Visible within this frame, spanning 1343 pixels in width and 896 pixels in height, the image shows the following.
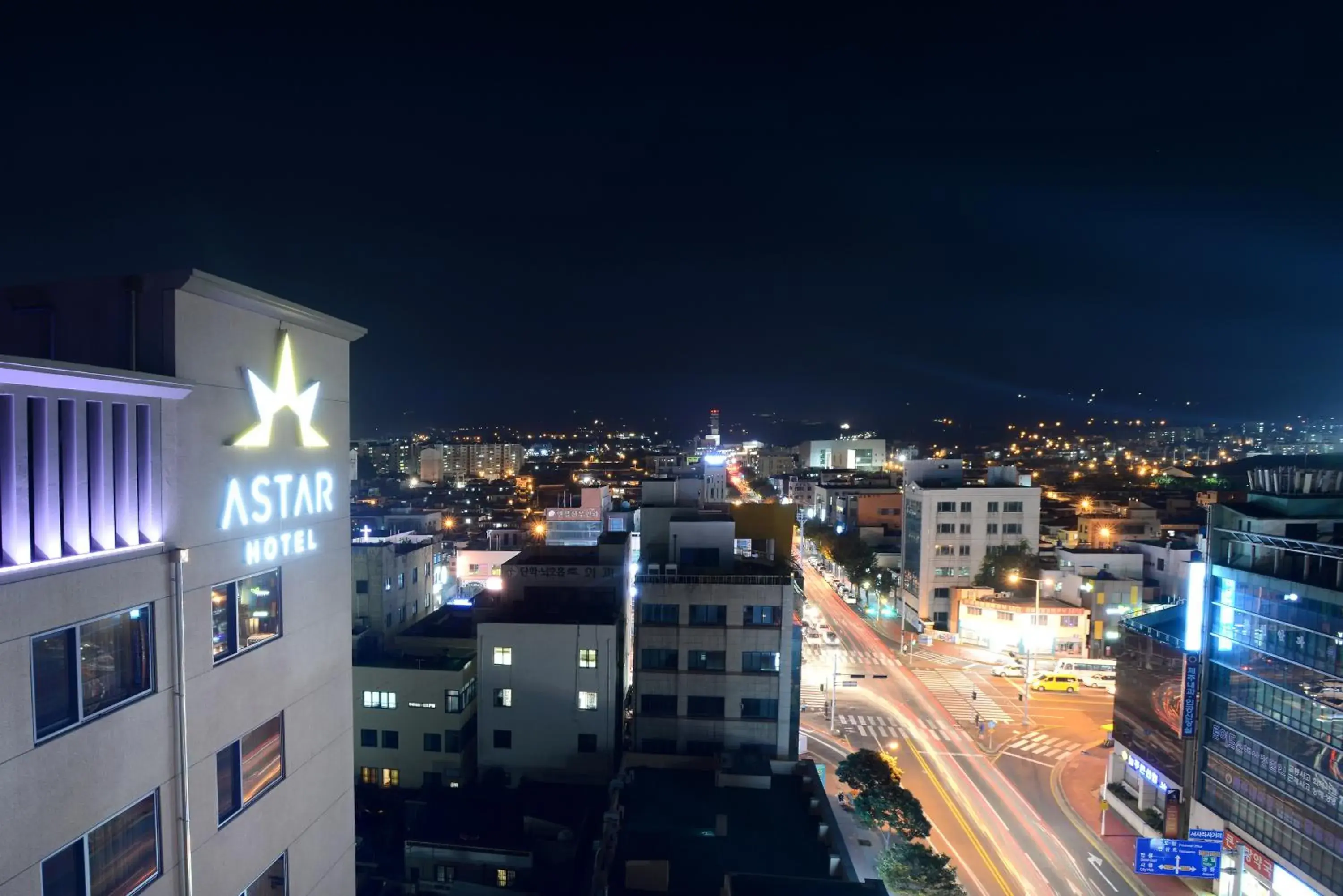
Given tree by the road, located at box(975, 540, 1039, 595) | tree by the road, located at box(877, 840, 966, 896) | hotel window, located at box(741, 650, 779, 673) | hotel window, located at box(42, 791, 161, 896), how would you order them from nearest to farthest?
1. hotel window, located at box(42, 791, 161, 896)
2. tree by the road, located at box(877, 840, 966, 896)
3. hotel window, located at box(741, 650, 779, 673)
4. tree by the road, located at box(975, 540, 1039, 595)

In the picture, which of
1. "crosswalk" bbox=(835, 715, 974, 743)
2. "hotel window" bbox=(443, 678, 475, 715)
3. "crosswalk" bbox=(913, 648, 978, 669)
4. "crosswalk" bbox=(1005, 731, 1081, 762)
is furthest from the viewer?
"crosswalk" bbox=(913, 648, 978, 669)

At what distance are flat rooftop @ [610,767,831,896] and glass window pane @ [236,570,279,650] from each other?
54.1 feet

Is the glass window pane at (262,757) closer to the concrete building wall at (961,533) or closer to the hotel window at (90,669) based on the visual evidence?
the hotel window at (90,669)

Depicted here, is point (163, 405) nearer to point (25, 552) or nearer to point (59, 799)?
point (25, 552)

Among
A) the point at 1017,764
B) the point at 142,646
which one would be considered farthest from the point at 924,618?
the point at 142,646

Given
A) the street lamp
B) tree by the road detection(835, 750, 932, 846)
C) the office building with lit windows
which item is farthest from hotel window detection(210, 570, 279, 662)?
the street lamp

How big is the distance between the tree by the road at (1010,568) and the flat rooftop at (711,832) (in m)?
42.3

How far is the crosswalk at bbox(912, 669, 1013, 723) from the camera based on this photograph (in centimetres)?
4716

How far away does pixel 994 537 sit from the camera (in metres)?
66.9

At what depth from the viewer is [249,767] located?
32.7 ft

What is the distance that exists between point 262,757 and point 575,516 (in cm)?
5873

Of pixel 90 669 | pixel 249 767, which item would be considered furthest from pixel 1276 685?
pixel 90 669

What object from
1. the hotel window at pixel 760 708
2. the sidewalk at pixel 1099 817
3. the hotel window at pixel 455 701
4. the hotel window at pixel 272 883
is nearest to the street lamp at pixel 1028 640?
the sidewalk at pixel 1099 817

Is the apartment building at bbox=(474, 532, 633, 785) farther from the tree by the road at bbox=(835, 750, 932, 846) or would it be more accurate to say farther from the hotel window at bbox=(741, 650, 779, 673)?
the tree by the road at bbox=(835, 750, 932, 846)
